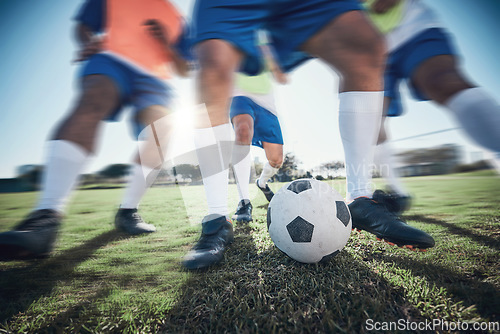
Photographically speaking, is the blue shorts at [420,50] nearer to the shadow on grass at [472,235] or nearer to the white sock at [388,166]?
the white sock at [388,166]

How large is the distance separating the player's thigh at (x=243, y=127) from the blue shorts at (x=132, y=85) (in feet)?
2.74

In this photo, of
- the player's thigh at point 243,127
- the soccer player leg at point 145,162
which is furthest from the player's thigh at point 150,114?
the player's thigh at point 243,127

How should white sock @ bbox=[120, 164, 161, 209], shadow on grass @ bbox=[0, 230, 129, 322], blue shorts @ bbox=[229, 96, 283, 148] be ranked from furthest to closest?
blue shorts @ bbox=[229, 96, 283, 148], white sock @ bbox=[120, 164, 161, 209], shadow on grass @ bbox=[0, 230, 129, 322]

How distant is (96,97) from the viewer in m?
1.60

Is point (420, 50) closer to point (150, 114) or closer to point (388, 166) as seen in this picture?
point (388, 166)

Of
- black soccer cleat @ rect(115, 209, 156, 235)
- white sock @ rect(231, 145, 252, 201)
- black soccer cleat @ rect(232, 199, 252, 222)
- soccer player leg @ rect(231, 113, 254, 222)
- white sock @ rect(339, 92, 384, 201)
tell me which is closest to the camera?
white sock @ rect(339, 92, 384, 201)

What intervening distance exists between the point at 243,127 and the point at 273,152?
0.79 m

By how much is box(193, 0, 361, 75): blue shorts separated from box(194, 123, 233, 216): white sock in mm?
618

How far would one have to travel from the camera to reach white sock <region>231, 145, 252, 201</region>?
2.81 m

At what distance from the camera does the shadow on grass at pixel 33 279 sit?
0.91 metres

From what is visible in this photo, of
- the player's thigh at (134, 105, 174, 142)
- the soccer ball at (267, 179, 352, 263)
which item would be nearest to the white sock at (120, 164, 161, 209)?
the player's thigh at (134, 105, 174, 142)

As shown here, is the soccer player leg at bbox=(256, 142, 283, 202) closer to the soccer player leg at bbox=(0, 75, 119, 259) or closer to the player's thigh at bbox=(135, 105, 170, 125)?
the player's thigh at bbox=(135, 105, 170, 125)

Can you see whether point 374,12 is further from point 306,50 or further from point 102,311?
point 102,311

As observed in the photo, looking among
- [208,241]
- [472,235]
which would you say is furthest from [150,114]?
[472,235]
